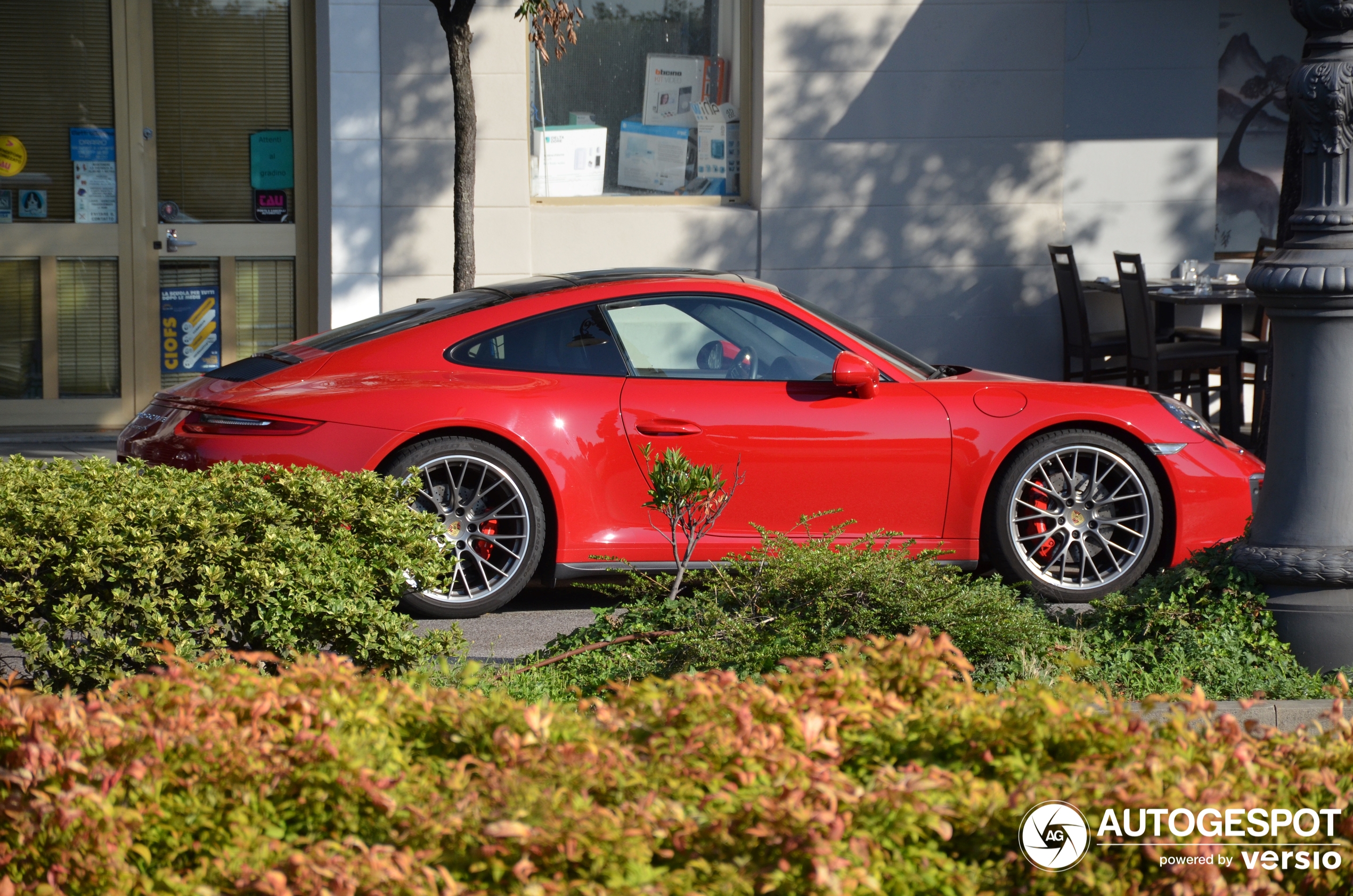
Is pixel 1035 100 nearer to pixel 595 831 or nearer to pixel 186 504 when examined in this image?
pixel 186 504

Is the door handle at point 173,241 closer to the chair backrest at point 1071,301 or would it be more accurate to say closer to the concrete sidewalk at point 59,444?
the concrete sidewalk at point 59,444

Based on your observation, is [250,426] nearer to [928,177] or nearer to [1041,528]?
[1041,528]

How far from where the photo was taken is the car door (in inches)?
232

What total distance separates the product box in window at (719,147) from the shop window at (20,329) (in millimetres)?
5019

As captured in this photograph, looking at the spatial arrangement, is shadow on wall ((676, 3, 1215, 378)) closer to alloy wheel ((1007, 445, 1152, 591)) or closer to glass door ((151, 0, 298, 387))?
glass door ((151, 0, 298, 387))

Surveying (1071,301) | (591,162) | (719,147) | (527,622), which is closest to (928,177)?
(1071,301)

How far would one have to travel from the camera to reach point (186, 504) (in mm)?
3889

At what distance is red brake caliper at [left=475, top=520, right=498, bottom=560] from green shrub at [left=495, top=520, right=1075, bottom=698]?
4.38ft

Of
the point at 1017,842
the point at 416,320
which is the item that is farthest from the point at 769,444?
the point at 1017,842

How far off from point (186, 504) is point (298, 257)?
282 inches

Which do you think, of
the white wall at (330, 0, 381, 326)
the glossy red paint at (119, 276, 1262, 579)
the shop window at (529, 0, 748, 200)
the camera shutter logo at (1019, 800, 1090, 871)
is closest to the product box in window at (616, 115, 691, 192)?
the shop window at (529, 0, 748, 200)

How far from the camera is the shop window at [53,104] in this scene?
10164 millimetres

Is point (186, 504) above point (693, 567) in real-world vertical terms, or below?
above

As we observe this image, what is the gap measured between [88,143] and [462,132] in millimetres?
3279
